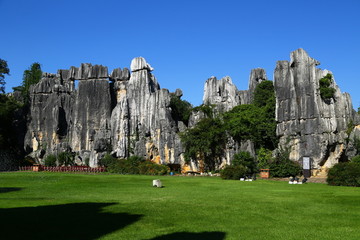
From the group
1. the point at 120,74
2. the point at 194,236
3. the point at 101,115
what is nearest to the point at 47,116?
the point at 101,115

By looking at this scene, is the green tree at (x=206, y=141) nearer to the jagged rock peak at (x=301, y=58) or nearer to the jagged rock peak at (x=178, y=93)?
the jagged rock peak at (x=178, y=93)

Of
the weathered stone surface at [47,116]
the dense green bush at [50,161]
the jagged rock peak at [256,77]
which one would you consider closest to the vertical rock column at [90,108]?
the weathered stone surface at [47,116]

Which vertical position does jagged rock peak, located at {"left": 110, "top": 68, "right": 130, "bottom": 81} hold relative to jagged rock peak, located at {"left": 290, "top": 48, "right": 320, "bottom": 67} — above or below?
above

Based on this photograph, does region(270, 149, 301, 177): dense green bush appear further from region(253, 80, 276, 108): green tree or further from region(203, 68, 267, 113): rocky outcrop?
region(203, 68, 267, 113): rocky outcrop

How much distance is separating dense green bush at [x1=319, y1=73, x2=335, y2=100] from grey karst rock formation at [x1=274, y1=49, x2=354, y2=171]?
1.54 ft

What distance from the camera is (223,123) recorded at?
4712cm

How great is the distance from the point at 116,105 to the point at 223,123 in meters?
21.0

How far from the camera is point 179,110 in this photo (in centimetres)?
5647

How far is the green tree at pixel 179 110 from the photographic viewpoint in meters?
55.8

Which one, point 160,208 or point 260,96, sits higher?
point 260,96

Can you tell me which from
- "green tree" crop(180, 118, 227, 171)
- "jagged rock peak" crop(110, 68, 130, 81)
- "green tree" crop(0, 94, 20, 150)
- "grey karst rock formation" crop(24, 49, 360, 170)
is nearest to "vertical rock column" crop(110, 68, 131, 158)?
"grey karst rock formation" crop(24, 49, 360, 170)

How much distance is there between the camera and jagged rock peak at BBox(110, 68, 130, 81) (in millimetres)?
62097

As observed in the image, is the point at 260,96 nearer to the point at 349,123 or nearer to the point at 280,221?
the point at 349,123

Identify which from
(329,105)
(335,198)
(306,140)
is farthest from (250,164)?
(335,198)
